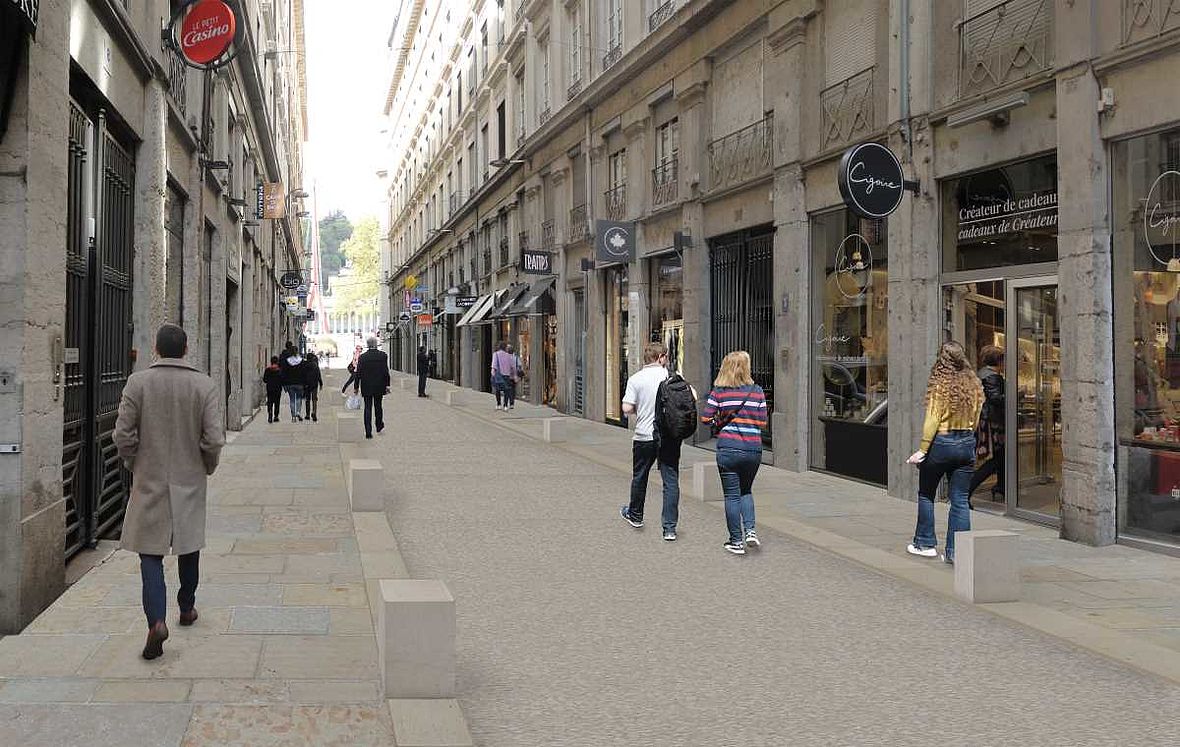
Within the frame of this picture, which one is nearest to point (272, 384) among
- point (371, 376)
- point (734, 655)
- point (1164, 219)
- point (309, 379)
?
point (309, 379)

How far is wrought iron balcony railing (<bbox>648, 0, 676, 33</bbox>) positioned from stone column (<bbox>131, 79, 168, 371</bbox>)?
1093 centimetres

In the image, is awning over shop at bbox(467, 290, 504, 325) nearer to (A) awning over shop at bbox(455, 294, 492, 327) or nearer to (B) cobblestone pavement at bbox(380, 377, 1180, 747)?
(A) awning over shop at bbox(455, 294, 492, 327)

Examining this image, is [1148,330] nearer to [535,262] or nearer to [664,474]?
[664,474]

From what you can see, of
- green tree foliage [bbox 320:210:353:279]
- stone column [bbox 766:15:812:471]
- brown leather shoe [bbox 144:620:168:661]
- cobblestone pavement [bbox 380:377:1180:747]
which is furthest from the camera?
green tree foliage [bbox 320:210:353:279]

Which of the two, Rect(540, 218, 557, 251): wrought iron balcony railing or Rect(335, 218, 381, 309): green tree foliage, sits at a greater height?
Rect(335, 218, 381, 309): green tree foliage

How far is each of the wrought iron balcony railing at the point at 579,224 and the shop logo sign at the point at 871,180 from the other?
46.4 ft

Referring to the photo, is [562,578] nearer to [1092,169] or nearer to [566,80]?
[1092,169]

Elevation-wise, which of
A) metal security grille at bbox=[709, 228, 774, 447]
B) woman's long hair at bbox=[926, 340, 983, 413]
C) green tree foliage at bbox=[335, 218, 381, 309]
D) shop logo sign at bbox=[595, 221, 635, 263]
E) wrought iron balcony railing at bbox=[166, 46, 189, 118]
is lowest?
woman's long hair at bbox=[926, 340, 983, 413]

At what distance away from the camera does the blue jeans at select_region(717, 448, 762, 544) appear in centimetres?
859

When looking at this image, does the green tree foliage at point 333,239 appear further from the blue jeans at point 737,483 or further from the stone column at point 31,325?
the stone column at point 31,325

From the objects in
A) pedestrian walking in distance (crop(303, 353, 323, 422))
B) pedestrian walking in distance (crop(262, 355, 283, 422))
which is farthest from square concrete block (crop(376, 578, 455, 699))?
pedestrian walking in distance (crop(303, 353, 323, 422))

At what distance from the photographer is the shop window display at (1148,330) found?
28.2 feet

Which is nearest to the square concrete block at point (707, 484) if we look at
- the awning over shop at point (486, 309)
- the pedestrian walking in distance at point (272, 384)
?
the pedestrian walking in distance at point (272, 384)

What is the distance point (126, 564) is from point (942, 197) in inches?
348
